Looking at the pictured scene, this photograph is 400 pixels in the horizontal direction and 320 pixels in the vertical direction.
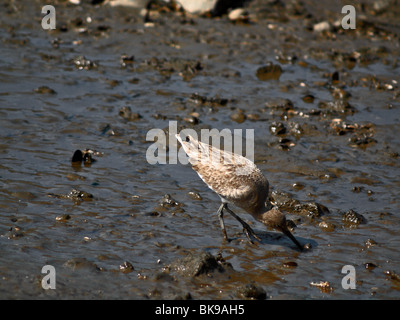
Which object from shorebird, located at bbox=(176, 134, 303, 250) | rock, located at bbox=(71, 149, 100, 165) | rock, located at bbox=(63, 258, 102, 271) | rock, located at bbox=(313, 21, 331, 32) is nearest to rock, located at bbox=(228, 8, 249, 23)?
rock, located at bbox=(313, 21, 331, 32)

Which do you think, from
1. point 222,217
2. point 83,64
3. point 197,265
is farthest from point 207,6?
point 197,265

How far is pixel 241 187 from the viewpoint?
750cm

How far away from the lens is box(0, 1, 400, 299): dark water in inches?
258

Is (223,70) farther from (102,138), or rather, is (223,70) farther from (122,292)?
(122,292)

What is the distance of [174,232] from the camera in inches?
289

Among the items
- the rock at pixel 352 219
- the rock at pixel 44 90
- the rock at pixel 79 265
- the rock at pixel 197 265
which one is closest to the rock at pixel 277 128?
the rock at pixel 352 219

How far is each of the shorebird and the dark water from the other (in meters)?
0.26

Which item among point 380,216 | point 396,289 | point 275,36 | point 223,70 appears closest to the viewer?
point 396,289

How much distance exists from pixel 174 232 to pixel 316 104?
541cm

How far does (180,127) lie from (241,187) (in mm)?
3091

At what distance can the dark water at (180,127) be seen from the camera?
6.55 meters

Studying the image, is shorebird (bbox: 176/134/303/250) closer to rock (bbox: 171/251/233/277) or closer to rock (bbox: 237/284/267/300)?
rock (bbox: 171/251/233/277)
